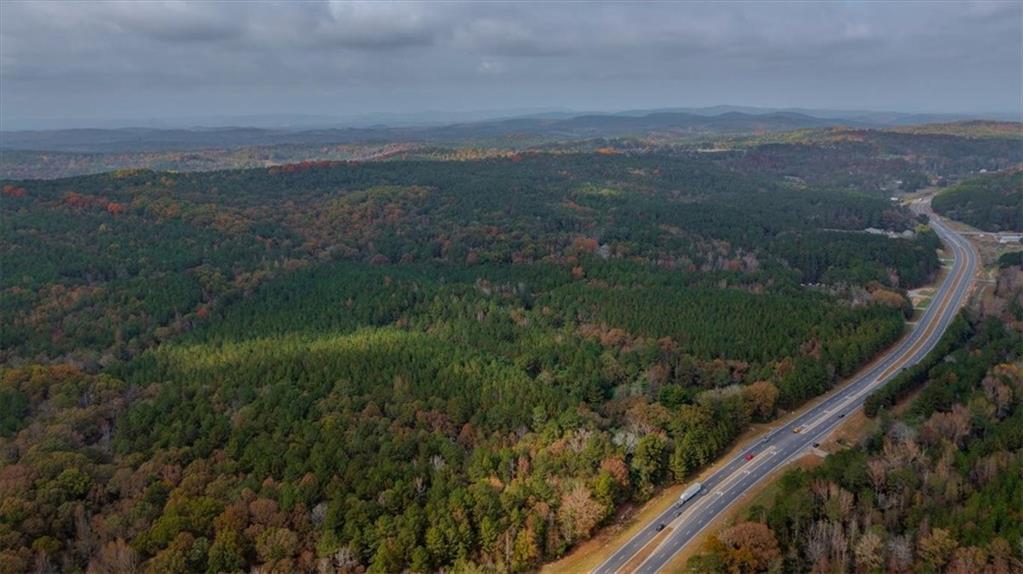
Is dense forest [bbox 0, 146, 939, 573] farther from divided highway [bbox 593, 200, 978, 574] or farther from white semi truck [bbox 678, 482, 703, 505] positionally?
divided highway [bbox 593, 200, 978, 574]

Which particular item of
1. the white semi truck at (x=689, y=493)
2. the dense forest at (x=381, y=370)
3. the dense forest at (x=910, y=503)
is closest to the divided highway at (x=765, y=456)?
the white semi truck at (x=689, y=493)

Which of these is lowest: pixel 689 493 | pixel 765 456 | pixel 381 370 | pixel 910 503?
pixel 765 456

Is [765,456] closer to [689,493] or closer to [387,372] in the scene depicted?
[689,493]

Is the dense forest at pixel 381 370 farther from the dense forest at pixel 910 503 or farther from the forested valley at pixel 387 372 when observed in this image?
the dense forest at pixel 910 503

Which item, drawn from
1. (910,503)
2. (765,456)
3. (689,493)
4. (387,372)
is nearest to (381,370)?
(387,372)

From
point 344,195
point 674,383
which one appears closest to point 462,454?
point 674,383

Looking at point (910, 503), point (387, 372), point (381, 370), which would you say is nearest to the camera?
point (910, 503)

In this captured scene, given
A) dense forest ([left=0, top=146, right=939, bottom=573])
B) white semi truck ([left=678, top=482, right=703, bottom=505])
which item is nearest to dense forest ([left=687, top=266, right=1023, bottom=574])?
white semi truck ([left=678, top=482, right=703, bottom=505])

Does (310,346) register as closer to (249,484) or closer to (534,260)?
(249,484)
